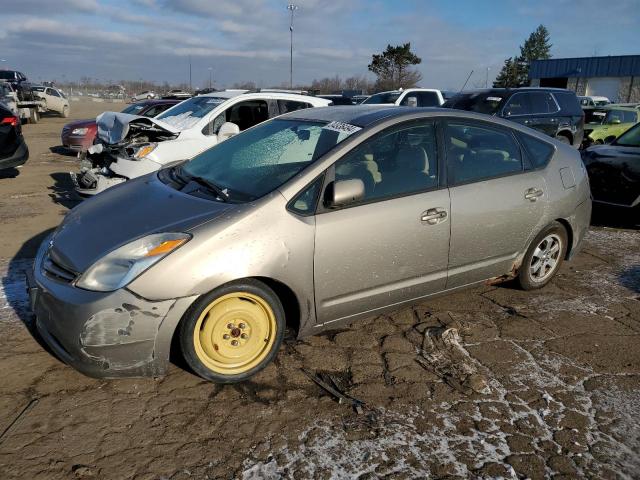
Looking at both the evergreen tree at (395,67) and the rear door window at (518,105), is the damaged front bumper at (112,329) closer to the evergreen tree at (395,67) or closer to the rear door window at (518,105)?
the rear door window at (518,105)

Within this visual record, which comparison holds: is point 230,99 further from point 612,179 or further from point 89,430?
point 89,430

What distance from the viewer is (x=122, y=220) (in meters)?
3.28

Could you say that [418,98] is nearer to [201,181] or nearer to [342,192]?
[201,181]

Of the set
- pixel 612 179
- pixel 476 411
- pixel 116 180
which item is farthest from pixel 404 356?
pixel 612 179

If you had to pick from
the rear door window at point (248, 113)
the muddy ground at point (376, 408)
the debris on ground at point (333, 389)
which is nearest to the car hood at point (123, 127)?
the rear door window at point (248, 113)

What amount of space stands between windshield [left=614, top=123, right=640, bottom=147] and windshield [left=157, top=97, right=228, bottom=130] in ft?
19.8

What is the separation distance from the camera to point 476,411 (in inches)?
118

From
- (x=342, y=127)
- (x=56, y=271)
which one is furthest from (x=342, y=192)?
(x=56, y=271)

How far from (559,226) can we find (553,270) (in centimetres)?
46

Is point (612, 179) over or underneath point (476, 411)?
over

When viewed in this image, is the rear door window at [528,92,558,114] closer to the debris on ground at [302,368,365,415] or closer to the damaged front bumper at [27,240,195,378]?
the debris on ground at [302,368,365,415]

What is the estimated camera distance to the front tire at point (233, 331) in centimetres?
300

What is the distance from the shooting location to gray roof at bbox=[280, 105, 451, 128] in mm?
3764

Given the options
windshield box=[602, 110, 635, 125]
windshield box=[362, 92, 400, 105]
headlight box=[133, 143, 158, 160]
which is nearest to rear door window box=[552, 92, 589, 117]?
windshield box=[602, 110, 635, 125]
